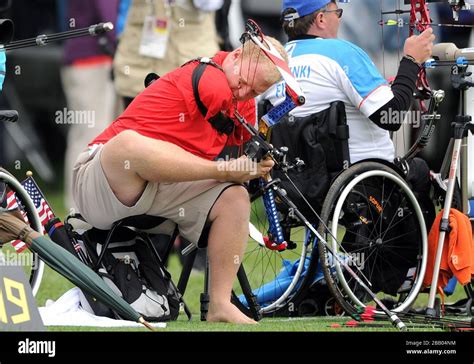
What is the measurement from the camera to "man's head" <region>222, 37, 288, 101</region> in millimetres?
6074

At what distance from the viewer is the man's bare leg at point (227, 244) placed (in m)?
6.11

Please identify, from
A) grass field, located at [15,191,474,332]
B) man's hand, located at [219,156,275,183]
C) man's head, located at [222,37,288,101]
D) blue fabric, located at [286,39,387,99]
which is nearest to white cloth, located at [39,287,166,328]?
grass field, located at [15,191,474,332]

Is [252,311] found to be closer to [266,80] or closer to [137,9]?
[266,80]

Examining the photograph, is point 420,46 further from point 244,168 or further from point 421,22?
point 244,168

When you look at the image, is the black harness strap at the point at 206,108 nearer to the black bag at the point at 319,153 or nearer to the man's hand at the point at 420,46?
the black bag at the point at 319,153

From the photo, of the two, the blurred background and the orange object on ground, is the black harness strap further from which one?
the blurred background

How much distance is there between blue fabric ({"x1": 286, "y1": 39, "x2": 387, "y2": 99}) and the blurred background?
734 mm

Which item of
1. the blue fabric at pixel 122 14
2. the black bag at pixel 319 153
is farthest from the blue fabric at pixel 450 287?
the blue fabric at pixel 122 14

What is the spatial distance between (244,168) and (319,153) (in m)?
0.75

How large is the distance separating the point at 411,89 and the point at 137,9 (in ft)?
11.3

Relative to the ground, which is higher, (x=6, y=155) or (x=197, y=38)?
(x=197, y=38)

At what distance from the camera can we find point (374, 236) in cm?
683
